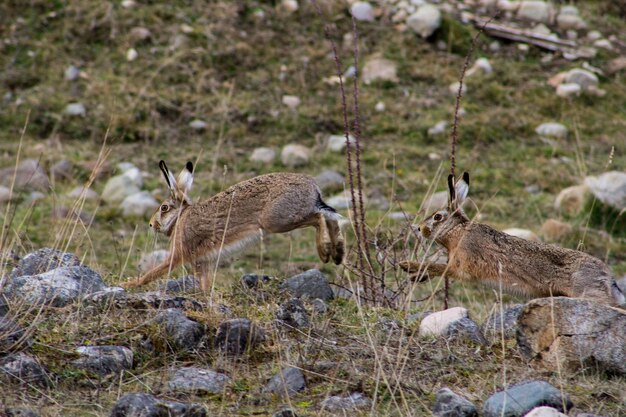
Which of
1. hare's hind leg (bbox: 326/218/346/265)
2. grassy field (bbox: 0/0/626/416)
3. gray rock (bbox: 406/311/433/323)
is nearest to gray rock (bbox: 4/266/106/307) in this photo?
gray rock (bbox: 406/311/433/323)

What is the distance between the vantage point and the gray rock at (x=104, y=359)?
14.8 feet

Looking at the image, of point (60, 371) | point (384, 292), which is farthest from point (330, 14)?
point (60, 371)

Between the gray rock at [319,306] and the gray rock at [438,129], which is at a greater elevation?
the gray rock at [319,306]

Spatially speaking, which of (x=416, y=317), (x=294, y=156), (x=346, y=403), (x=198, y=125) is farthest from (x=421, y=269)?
(x=198, y=125)

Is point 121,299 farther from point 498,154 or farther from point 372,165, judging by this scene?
point 498,154

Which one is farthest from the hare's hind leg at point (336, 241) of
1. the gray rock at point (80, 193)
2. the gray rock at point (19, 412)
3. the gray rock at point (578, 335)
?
the gray rock at point (80, 193)

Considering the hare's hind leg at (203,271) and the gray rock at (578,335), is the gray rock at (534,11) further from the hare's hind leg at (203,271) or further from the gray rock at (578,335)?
the gray rock at (578,335)

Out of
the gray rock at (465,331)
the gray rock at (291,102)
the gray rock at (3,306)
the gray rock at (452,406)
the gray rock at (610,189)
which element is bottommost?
the gray rock at (291,102)

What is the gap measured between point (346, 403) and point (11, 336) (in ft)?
5.16

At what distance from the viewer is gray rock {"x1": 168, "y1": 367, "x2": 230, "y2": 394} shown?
4391 millimetres

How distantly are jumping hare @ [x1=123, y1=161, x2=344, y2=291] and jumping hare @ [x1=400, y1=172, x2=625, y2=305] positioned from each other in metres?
0.76

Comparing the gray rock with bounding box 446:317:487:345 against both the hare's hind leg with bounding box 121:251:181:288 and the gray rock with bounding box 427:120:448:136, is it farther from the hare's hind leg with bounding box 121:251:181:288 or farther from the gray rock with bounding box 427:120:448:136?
the gray rock with bounding box 427:120:448:136

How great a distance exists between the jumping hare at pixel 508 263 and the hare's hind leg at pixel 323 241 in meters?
0.65

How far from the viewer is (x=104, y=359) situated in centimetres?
455
